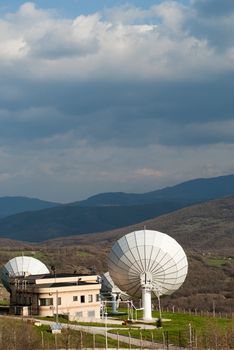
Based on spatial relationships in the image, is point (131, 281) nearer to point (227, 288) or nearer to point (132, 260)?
point (132, 260)

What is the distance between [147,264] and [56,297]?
9953 millimetres

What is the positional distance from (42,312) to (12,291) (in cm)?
639

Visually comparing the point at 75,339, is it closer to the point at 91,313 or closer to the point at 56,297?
the point at 56,297

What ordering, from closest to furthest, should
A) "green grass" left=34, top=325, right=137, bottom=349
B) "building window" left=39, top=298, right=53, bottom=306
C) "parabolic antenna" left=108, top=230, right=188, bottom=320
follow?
"green grass" left=34, top=325, right=137, bottom=349
"building window" left=39, top=298, right=53, bottom=306
"parabolic antenna" left=108, top=230, right=188, bottom=320

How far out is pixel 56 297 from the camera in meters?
74.5

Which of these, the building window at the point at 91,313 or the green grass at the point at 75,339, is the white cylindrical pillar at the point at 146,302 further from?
the green grass at the point at 75,339

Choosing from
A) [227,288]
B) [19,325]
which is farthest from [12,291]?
[227,288]

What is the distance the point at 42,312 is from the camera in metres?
75.1

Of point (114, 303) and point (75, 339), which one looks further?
point (114, 303)

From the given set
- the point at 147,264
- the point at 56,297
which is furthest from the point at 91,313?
the point at 147,264

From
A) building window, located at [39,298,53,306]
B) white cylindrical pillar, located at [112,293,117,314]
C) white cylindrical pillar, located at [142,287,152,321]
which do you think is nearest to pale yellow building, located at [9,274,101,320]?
building window, located at [39,298,53,306]

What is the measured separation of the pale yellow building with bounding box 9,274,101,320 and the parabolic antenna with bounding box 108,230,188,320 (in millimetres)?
3817

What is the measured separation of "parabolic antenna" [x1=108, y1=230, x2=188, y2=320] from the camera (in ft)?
247

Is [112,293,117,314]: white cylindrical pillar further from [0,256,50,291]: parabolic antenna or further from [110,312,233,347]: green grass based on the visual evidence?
[0,256,50,291]: parabolic antenna
